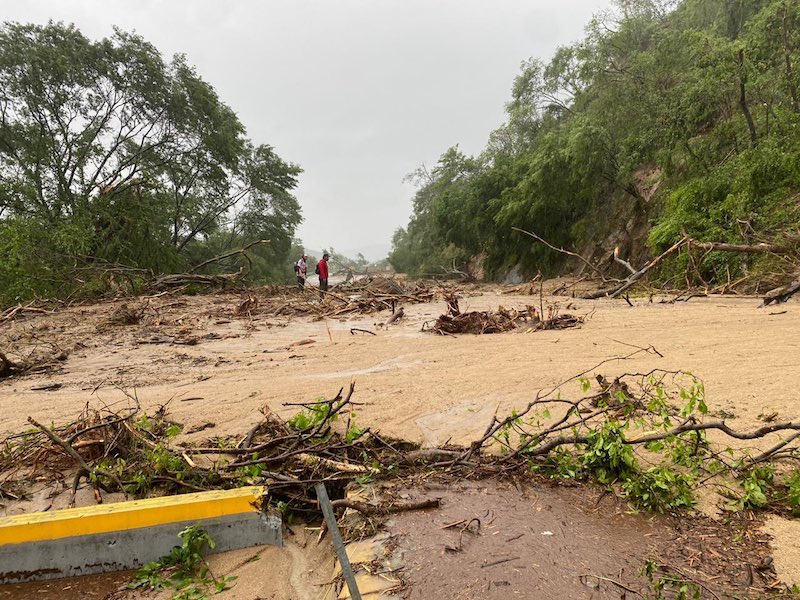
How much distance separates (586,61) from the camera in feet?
62.0

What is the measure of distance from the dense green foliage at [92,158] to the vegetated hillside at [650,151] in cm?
1465

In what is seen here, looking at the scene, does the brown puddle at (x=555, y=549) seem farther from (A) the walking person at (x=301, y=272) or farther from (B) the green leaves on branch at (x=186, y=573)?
(A) the walking person at (x=301, y=272)

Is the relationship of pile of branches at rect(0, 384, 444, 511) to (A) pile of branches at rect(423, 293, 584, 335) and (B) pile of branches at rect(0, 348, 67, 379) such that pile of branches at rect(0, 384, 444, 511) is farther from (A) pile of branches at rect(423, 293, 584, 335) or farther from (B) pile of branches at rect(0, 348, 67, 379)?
(A) pile of branches at rect(423, 293, 584, 335)

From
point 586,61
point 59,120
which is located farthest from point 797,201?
point 59,120

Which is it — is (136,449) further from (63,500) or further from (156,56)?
(156,56)

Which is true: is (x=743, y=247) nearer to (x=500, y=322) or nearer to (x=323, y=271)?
(x=500, y=322)

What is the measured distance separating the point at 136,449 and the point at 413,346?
15.4 ft

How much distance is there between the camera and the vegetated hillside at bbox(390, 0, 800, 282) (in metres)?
11.6

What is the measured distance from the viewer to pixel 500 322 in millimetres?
8648

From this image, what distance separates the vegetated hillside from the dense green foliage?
14647 millimetres

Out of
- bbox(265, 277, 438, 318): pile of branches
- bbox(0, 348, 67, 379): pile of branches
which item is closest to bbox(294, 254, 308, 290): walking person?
bbox(265, 277, 438, 318): pile of branches

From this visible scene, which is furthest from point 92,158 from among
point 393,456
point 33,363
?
point 393,456

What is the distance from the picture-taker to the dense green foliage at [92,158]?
16.2 meters

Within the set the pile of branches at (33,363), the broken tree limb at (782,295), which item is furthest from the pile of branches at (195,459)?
the broken tree limb at (782,295)
